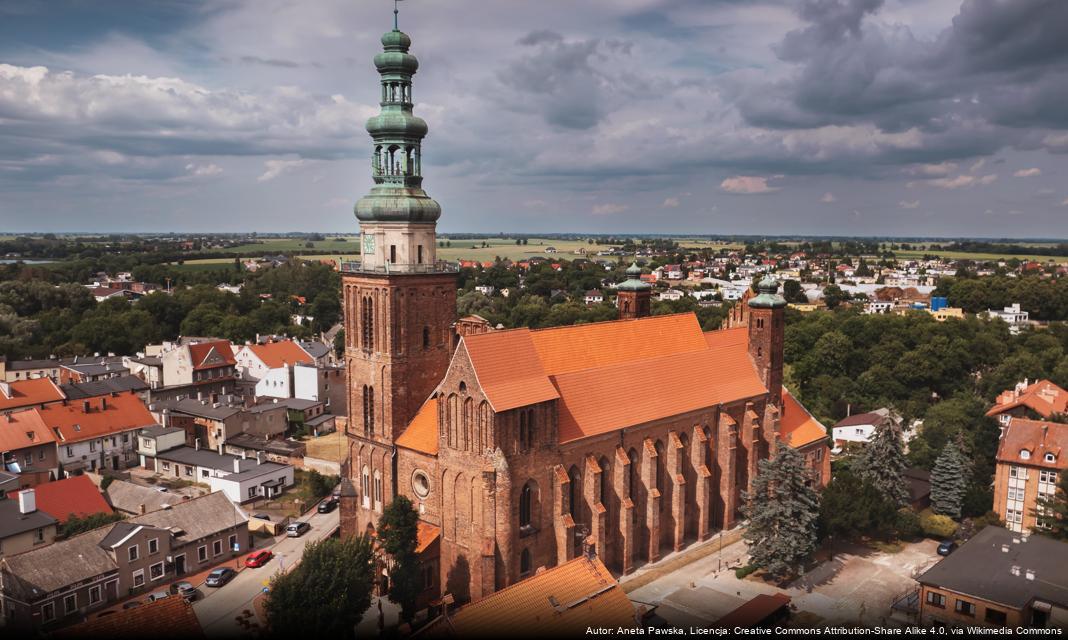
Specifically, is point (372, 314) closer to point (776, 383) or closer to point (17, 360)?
point (776, 383)

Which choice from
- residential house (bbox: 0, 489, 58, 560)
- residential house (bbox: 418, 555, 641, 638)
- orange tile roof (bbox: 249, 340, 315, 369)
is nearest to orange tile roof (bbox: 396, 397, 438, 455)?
residential house (bbox: 418, 555, 641, 638)

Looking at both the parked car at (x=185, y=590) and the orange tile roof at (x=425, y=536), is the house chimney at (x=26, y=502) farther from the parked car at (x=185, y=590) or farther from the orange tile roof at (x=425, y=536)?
the orange tile roof at (x=425, y=536)

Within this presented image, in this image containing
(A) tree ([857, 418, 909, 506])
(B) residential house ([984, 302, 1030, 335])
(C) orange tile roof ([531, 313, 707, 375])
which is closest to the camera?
(C) orange tile roof ([531, 313, 707, 375])

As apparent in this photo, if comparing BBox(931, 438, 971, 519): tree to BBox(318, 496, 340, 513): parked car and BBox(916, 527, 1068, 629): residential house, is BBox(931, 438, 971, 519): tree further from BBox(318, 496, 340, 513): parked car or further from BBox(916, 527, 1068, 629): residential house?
BBox(318, 496, 340, 513): parked car

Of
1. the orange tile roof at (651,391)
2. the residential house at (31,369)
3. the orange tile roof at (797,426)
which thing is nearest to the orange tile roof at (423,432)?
the orange tile roof at (651,391)

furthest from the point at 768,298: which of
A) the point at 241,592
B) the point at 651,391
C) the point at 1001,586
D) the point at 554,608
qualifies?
the point at 241,592

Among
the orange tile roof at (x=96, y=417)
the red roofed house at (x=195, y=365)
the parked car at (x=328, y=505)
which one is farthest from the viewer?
the red roofed house at (x=195, y=365)

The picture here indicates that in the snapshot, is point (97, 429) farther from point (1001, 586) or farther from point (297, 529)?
point (1001, 586)
